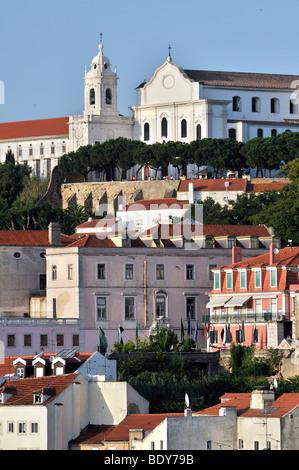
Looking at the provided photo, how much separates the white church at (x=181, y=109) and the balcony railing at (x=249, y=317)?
62.3m

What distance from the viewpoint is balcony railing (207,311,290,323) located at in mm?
78062

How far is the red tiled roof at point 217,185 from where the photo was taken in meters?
130

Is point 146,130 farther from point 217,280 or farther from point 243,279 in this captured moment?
point 243,279

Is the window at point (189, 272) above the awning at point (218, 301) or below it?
above

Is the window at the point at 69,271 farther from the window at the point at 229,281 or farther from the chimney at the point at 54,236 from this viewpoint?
the window at the point at 229,281

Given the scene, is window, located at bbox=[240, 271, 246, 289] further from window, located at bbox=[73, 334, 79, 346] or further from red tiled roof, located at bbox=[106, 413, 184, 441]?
red tiled roof, located at bbox=[106, 413, 184, 441]

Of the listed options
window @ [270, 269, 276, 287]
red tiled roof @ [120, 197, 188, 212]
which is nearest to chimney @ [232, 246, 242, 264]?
window @ [270, 269, 276, 287]

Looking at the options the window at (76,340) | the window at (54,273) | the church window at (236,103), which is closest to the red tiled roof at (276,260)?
the window at (76,340)

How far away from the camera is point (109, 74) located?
495 feet

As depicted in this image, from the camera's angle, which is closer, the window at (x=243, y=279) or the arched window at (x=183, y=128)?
the window at (x=243, y=279)

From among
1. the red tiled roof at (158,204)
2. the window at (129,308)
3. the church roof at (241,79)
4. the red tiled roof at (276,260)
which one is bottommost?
the window at (129,308)

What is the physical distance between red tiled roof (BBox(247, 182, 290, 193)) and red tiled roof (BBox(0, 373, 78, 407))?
213 ft

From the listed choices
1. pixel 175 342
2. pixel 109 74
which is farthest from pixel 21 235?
pixel 109 74
